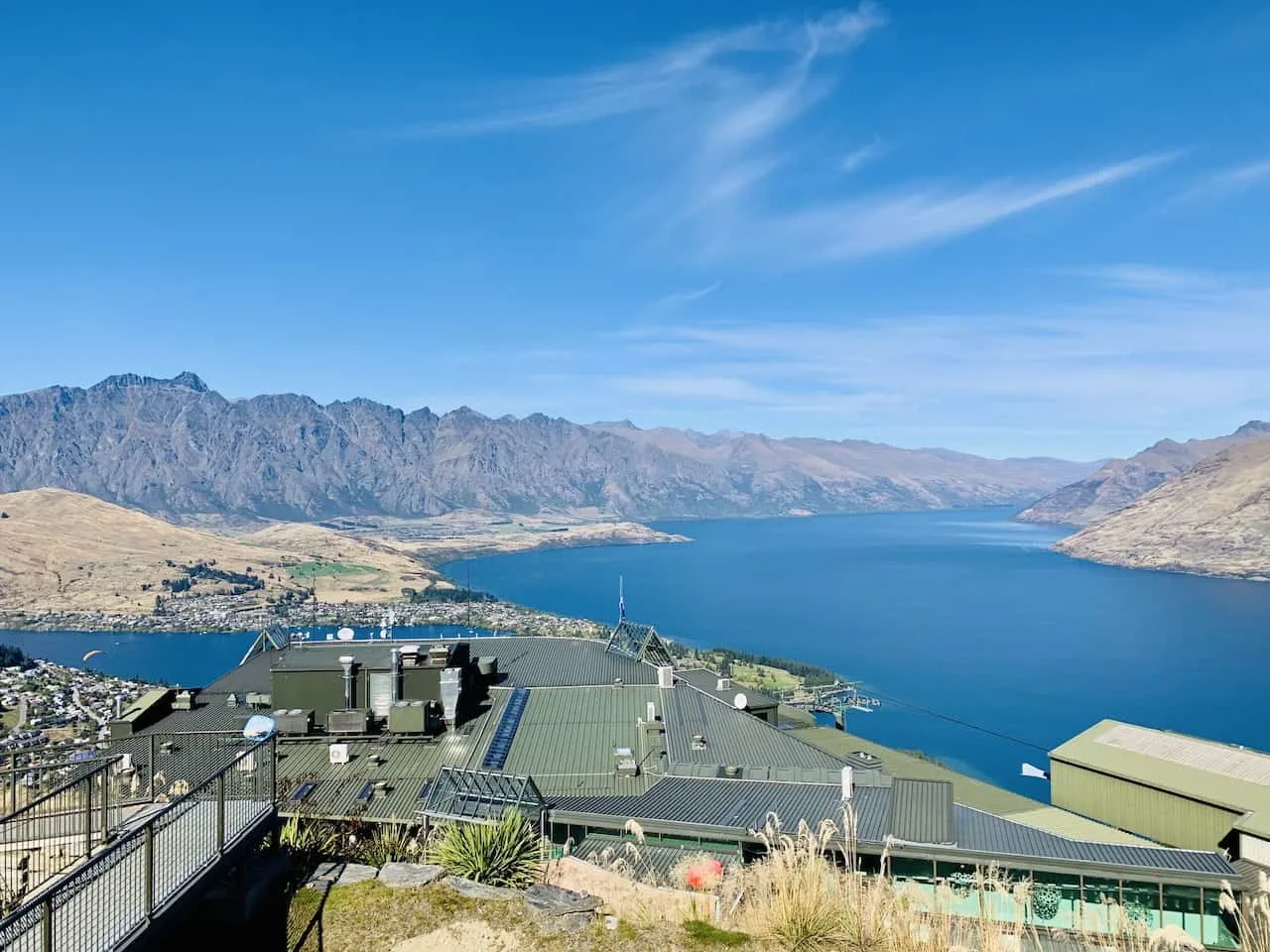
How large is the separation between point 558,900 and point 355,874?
96.0 inches

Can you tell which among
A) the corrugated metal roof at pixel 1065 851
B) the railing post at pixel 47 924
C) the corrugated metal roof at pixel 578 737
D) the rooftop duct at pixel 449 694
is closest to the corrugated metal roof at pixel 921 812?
the corrugated metal roof at pixel 1065 851

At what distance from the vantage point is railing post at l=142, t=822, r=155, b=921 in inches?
309

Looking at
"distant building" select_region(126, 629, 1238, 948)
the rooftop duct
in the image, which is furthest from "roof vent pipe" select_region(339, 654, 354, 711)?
the rooftop duct

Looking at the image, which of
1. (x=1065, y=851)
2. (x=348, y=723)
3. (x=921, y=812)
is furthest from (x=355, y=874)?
(x=348, y=723)

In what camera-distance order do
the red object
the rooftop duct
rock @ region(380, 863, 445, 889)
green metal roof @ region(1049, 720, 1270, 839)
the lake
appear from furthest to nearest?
the lake
green metal roof @ region(1049, 720, 1270, 839)
the rooftop duct
the red object
rock @ region(380, 863, 445, 889)

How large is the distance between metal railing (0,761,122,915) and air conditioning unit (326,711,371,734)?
557 inches

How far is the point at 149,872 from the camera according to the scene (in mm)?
7852

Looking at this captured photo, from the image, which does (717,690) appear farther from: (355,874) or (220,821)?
(220,821)

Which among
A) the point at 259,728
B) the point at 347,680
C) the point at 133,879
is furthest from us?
the point at 347,680

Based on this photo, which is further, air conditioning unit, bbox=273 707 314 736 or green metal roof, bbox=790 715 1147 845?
green metal roof, bbox=790 715 1147 845

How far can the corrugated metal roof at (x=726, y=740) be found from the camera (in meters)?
24.1

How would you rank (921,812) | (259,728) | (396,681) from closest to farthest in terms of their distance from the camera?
(259,728) < (921,812) < (396,681)

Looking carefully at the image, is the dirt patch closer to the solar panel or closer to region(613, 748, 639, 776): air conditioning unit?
the solar panel

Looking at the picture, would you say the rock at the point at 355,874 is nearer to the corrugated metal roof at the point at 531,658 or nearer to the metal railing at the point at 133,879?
the metal railing at the point at 133,879
